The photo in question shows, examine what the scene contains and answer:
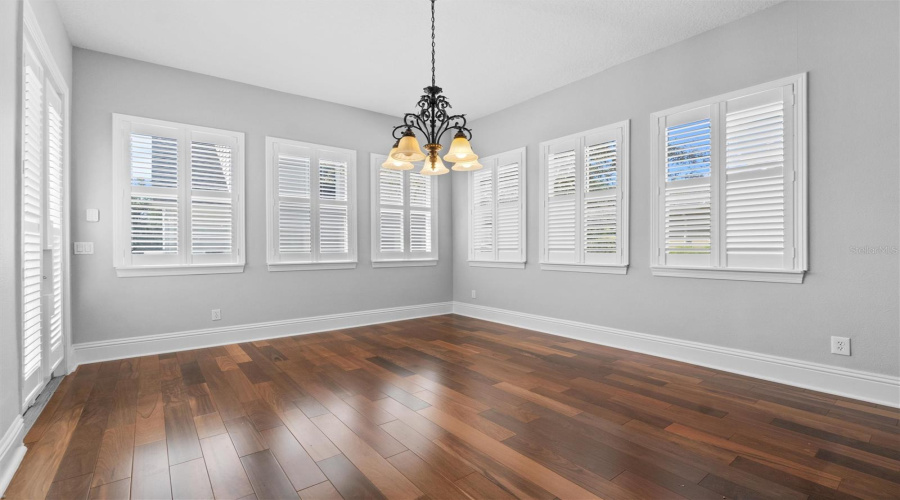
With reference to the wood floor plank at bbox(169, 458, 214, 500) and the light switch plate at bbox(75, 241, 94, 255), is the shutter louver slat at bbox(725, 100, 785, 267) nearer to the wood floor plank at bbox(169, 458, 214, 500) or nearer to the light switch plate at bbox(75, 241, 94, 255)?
the wood floor plank at bbox(169, 458, 214, 500)

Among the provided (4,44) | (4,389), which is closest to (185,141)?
(4,44)

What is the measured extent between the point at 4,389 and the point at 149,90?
128 inches

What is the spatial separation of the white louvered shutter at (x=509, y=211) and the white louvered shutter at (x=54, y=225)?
4.55 m

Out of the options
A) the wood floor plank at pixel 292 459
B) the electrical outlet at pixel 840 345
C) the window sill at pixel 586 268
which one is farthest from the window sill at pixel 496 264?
the wood floor plank at pixel 292 459

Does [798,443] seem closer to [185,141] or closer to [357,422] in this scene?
[357,422]

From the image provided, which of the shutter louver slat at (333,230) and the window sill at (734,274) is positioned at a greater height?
the shutter louver slat at (333,230)

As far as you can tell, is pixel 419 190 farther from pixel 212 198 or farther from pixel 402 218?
pixel 212 198

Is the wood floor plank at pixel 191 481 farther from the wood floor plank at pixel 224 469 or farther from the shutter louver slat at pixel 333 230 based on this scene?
the shutter louver slat at pixel 333 230

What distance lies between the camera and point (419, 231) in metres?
6.12

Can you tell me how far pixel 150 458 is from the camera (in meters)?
2.08

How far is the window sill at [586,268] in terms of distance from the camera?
4.29 m

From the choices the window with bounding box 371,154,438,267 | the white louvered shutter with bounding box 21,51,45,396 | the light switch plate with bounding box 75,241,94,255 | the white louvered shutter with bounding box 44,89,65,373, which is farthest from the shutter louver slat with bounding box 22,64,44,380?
the window with bounding box 371,154,438,267

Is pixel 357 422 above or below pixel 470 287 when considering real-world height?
below

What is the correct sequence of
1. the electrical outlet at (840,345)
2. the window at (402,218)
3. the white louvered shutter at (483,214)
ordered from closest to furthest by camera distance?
1. the electrical outlet at (840,345)
2. the window at (402,218)
3. the white louvered shutter at (483,214)
